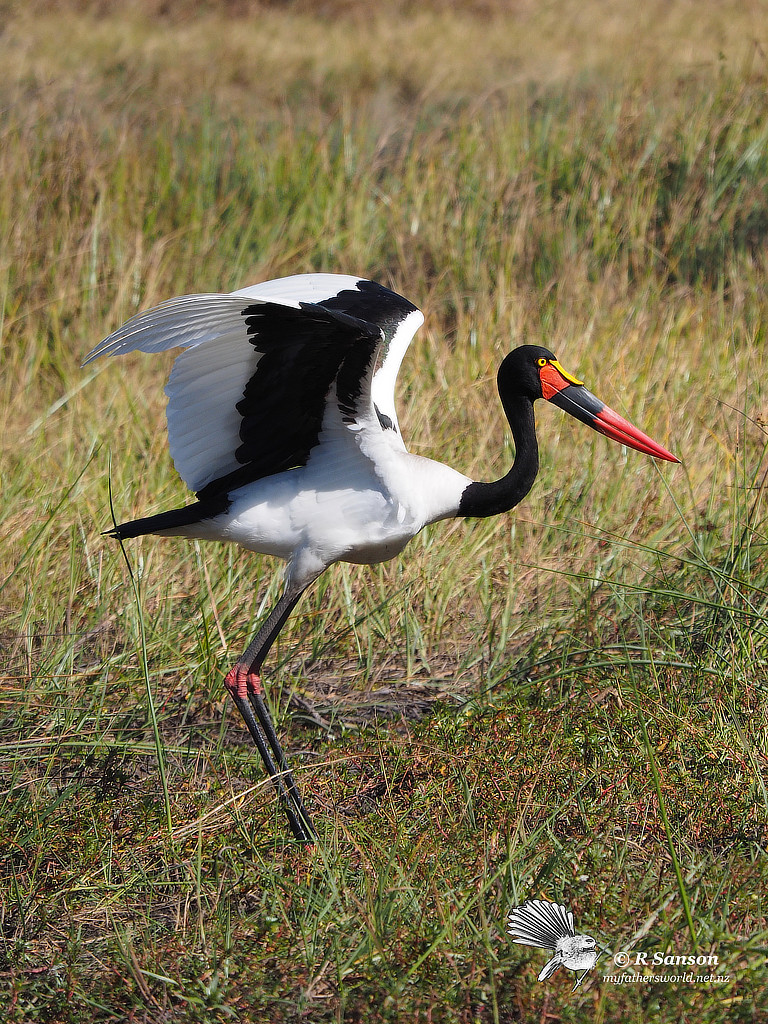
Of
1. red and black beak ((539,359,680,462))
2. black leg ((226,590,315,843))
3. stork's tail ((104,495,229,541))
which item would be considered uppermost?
red and black beak ((539,359,680,462))

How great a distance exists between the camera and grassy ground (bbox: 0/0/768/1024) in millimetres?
2146

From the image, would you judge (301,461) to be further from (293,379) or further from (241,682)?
(241,682)

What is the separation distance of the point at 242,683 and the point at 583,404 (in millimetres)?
1208

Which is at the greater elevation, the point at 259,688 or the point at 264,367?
the point at 264,367

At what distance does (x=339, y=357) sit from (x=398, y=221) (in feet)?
9.81

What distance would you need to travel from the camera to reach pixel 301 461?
118 inches

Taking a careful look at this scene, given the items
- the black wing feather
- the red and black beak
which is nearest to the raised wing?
the black wing feather

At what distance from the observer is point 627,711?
A: 2.85 meters

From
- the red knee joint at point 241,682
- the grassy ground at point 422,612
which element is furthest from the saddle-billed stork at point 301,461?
the grassy ground at point 422,612

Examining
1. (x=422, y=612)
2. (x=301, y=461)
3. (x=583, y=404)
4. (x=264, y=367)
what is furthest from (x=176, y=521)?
(x=583, y=404)

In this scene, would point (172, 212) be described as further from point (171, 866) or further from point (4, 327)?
point (171, 866)

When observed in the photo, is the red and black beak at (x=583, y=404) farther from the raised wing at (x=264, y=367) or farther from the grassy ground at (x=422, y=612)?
the raised wing at (x=264, y=367)

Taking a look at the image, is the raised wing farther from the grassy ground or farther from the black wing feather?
the grassy ground

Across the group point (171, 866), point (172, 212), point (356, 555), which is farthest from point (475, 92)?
point (171, 866)
